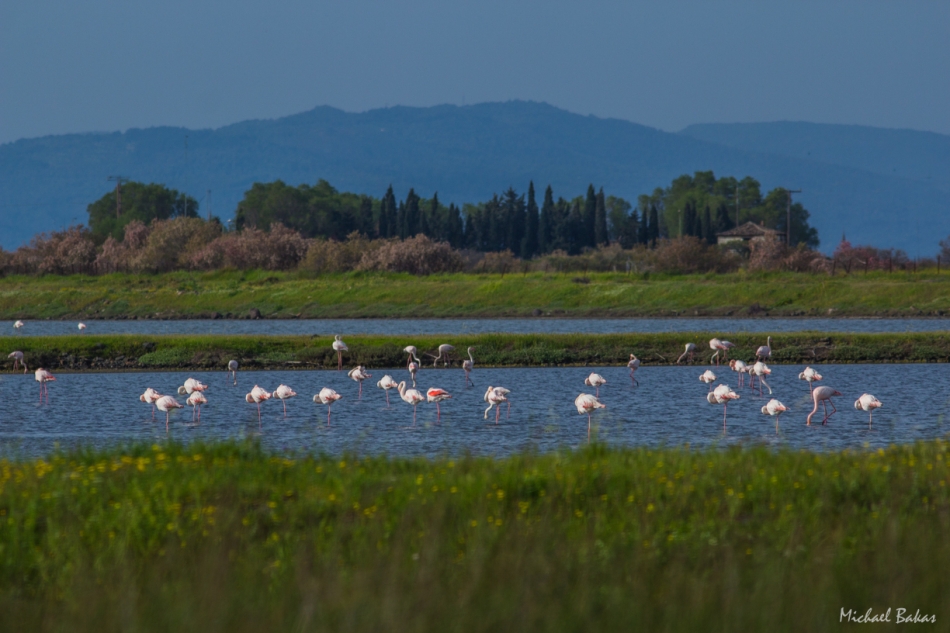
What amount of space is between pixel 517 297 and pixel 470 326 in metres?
13.5

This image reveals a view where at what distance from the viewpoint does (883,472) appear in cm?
1179

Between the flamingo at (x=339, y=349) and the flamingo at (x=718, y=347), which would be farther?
the flamingo at (x=339, y=349)

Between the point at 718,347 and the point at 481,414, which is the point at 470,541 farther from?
the point at 718,347

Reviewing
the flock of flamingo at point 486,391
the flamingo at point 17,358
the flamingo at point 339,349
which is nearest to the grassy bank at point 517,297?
the flock of flamingo at point 486,391

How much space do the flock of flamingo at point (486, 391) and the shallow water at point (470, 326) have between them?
53.9 feet

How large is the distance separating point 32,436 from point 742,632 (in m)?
19.4

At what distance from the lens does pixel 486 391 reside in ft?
103

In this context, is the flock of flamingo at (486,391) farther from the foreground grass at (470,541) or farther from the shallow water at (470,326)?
the shallow water at (470,326)

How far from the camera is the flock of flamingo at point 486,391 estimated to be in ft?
77.5

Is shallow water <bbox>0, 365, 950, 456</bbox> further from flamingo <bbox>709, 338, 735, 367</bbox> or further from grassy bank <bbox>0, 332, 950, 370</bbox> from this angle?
grassy bank <bbox>0, 332, 950, 370</bbox>

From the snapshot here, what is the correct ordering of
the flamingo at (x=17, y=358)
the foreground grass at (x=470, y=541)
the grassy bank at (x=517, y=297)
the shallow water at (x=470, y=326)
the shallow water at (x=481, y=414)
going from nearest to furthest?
the foreground grass at (x=470, y=541), the shallow water at (x=481, y=414), the flamingo at (x=17, y=358), the shallow water at (x=470, y=326), the grassy bank at (x=517, y=297)

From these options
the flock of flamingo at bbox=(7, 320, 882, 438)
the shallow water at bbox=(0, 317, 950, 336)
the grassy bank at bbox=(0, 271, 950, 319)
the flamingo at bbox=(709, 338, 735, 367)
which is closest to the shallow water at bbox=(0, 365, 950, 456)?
the flock of flamingo at bbox=(7, 320, 882, 438)

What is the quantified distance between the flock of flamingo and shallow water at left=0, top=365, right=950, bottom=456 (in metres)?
0.34

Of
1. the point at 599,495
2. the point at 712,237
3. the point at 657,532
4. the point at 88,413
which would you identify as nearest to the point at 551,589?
the point at 657,532
